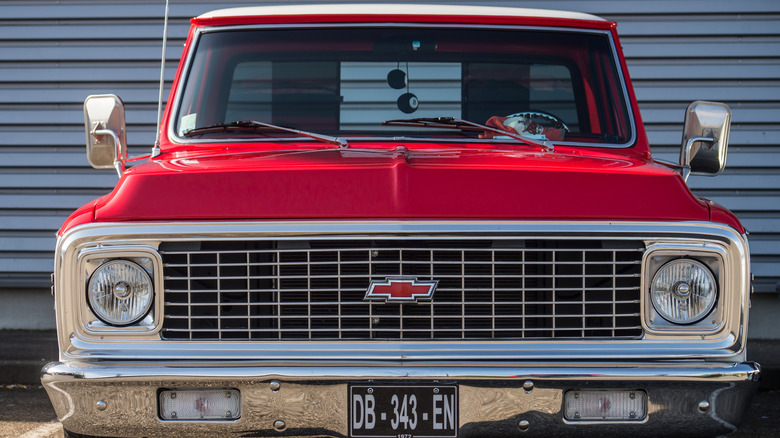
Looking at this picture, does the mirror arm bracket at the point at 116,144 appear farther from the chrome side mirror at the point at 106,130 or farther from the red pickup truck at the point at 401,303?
the red pickup truck at the point at 401,303

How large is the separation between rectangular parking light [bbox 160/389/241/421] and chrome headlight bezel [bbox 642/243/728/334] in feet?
4.23

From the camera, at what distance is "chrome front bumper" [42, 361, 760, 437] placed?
259cm

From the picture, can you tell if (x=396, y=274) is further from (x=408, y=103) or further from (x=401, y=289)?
(x=408, y=103)

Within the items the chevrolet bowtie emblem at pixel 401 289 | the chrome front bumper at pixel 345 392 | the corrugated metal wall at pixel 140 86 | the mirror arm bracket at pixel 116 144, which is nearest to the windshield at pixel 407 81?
the mirror arm bracket at pixel 116 144

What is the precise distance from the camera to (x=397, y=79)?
370 cm

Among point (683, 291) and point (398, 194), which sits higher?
point (398, 194)

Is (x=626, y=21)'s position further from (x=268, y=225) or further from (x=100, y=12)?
(x=268, y=225)

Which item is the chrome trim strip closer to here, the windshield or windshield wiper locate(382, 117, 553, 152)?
windshield wiper locate(382, 117, 553, 152)

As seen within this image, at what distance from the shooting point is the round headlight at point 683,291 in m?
2.69

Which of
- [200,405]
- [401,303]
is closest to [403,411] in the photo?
[401,303]

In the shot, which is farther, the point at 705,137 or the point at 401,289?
the point at 705,137

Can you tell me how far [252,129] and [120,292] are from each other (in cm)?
97

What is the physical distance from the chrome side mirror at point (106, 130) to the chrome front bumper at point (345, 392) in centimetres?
108

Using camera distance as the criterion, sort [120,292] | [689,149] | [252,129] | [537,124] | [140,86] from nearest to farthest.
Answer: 1. [120,292]
2. [252,129]
3. [689,149]
4. [537,124]
5. [140,86]
